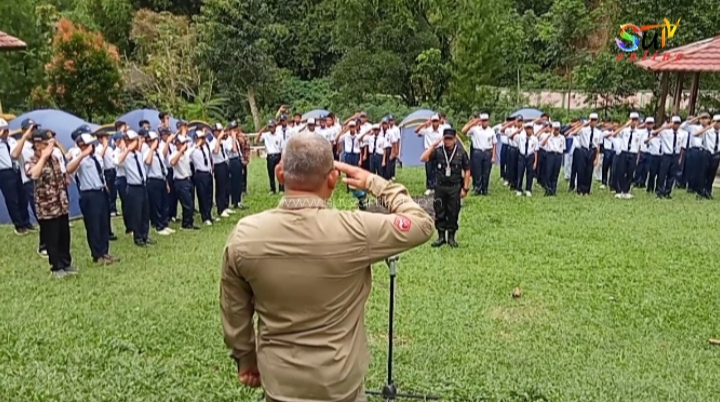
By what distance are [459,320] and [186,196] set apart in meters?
5.88

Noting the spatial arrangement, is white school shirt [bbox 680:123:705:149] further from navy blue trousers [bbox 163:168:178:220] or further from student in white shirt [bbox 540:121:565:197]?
navy blue trousers [bbox 163:168:178:220]

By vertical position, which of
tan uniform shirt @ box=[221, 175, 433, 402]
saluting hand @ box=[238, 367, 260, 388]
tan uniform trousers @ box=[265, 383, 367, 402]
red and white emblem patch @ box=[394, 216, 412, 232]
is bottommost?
tan uniform trousers @ box=[265, 383, 367, 402]

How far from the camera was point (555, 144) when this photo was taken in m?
14.2

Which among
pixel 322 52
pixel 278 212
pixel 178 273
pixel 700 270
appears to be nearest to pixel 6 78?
pixel 322 52

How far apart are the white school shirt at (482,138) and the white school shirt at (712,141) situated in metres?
4.36

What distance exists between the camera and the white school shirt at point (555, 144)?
14133 millimetres

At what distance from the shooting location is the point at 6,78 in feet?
68.8

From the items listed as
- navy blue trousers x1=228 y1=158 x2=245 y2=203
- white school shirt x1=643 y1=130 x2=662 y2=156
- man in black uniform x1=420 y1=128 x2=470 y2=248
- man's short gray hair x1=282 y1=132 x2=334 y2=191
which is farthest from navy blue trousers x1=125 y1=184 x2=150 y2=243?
white school shirt x1=643 y1=130 x2=662 y2=156

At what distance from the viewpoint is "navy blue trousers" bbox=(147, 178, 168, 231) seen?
10469mm

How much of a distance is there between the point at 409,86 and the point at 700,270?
62.5 feet

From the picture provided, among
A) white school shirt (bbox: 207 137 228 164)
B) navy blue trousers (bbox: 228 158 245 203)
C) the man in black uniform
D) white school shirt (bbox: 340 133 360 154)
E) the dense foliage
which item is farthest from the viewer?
the dense foliage

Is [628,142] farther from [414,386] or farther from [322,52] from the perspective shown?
[322,52]

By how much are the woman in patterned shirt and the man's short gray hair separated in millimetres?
6251

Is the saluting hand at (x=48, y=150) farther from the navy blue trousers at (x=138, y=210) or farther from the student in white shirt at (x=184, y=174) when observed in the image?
the student in white shirt at (x=184, y=174)
